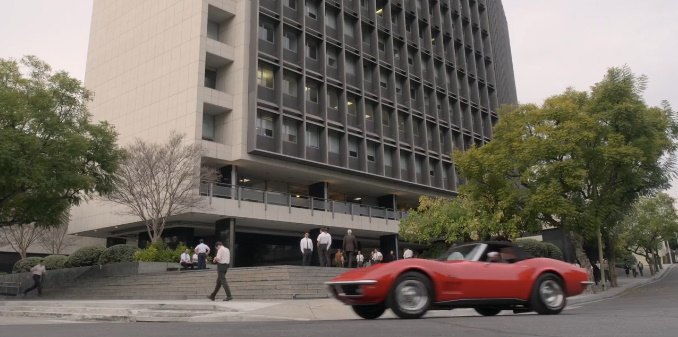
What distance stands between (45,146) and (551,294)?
20.0 metres

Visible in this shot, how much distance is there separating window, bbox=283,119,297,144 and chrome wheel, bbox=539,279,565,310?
2542 cm

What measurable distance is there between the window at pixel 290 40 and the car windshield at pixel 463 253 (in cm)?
2795

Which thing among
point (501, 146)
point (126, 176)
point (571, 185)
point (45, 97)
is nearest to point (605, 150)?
point (571, 185)

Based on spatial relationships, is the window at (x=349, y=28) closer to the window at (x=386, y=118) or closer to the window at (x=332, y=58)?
the window at (x=332, y=58)

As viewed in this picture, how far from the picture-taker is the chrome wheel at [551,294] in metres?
9.18

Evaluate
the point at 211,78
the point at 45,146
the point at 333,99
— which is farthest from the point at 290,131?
the point at 45,146

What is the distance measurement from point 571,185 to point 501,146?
13.3ft

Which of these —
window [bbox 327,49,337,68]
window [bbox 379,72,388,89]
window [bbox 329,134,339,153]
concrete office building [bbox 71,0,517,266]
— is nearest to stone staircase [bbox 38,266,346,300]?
concrete office building [bbox 71,0,517,266]

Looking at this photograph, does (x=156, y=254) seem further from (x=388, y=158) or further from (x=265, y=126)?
(x=388, y=158)

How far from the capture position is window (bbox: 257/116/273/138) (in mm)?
32281

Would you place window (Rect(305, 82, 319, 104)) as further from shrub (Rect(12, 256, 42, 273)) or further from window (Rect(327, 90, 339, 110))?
shrub (Rect(12, 256, 42, 273))

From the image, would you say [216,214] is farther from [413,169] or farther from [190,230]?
[413,169]

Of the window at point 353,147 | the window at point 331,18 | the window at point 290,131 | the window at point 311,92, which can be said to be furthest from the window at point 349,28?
the window at point 290,131

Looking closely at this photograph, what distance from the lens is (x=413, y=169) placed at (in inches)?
1624
